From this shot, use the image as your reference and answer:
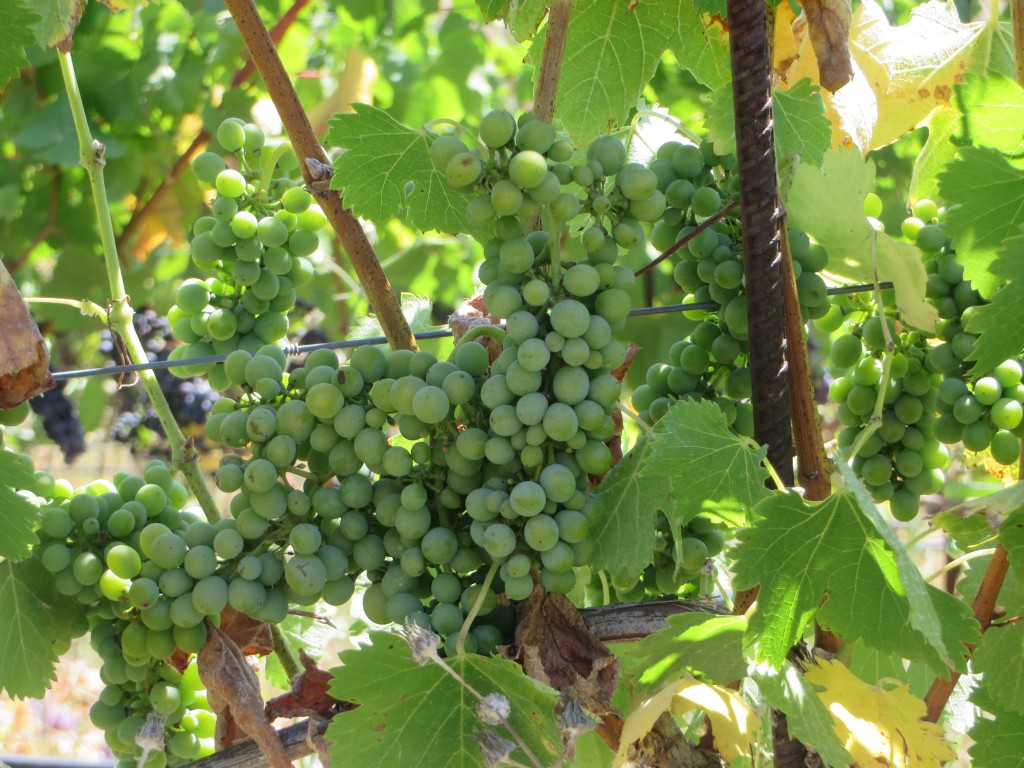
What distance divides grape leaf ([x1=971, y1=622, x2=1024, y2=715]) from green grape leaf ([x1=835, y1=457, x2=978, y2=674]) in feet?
0.30

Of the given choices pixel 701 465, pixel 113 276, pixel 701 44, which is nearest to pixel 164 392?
pixel 113 276

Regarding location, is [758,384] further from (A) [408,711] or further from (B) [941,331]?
(A) [408,711]

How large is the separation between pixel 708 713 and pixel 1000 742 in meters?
0.23

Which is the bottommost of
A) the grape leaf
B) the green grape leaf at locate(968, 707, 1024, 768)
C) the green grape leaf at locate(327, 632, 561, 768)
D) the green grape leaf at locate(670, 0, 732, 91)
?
the green grape leaf at locate(968, 707, 1024, 768)

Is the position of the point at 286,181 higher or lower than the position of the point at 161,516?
higher

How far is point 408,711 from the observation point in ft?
2.37

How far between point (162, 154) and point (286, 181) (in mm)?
1385

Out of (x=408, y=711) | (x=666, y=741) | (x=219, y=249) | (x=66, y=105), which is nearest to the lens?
(x=408, y=711)

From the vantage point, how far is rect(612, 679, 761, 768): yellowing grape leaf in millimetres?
764

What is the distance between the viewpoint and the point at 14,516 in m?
0.78

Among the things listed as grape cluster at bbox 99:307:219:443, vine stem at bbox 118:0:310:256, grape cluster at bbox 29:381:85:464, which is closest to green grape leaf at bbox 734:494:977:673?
grape cluster at bbox 99:307:219:443

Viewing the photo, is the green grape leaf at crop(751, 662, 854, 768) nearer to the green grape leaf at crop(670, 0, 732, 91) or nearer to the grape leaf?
the grape leaf

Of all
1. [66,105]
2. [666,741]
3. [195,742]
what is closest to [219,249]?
[195,742]

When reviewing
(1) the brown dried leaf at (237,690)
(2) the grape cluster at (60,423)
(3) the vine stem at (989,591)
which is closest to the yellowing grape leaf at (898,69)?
(3) the vine stem at (989,591)
